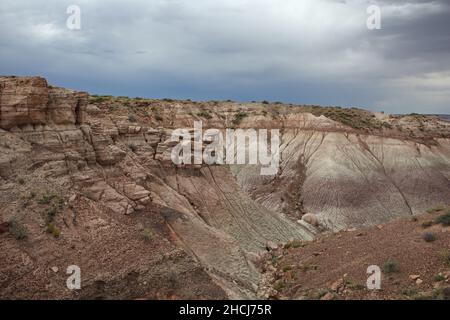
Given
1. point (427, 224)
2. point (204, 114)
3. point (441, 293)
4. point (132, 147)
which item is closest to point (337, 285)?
point (441, 293)

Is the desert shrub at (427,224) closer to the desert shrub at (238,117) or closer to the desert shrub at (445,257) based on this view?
the desert shrub at (445,257)

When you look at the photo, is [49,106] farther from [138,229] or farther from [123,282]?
[123,282]

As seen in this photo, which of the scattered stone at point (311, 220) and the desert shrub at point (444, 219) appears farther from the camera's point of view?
the scattered stone at point (311, 220)

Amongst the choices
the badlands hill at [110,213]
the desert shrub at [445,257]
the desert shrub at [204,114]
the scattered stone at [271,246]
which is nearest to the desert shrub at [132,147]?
the badlands hill at [110,213]

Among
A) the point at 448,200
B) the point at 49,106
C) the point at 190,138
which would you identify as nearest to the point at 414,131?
the point at 448,200

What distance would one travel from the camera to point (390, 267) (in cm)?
1563

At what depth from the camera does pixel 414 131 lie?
6359cm

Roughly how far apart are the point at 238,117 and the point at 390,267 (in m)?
51.3

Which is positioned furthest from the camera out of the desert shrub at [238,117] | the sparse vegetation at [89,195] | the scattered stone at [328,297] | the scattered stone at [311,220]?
the desert shrub at [238,117]

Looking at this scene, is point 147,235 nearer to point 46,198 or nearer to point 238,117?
point 46,198

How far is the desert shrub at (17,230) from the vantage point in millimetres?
13758

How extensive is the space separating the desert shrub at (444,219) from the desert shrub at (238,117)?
4728 centimetres

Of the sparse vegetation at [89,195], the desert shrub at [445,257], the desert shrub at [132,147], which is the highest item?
the desert shrub at [132,147]

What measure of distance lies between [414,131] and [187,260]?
56558mm
